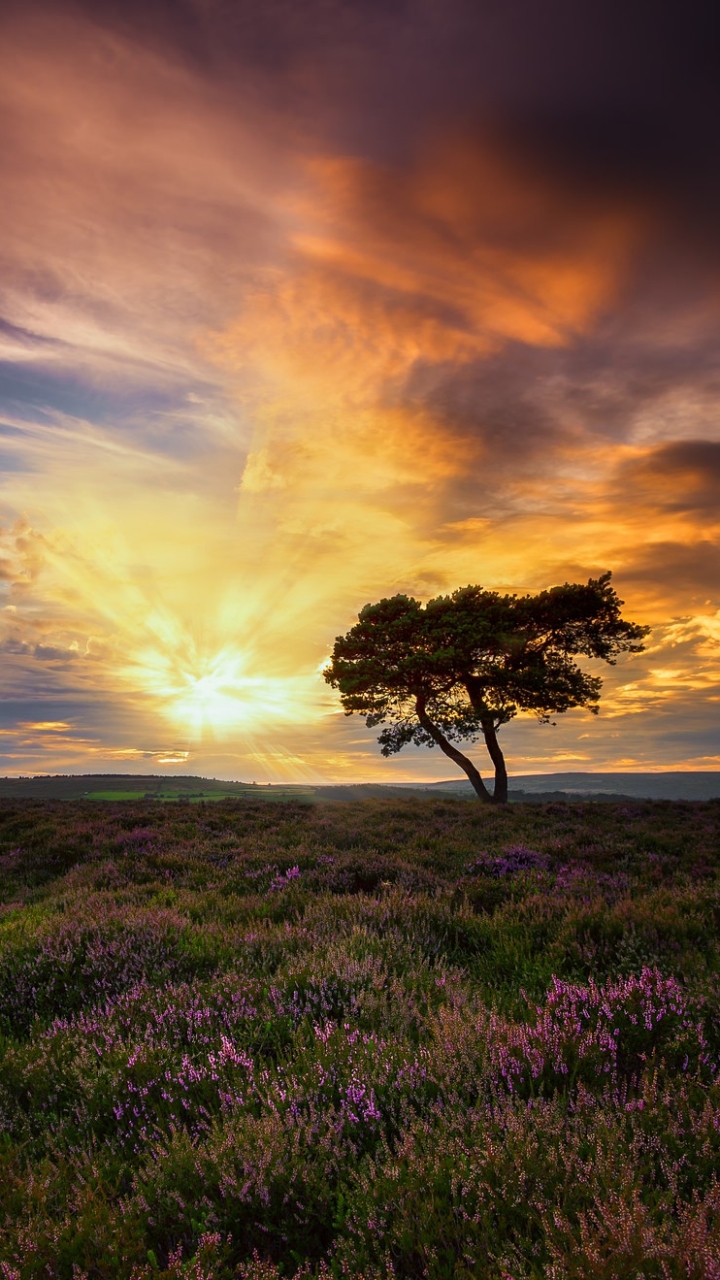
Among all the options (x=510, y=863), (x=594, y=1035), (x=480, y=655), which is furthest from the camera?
(x=480, y=655)

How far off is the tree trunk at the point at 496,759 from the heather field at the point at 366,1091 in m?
18.7

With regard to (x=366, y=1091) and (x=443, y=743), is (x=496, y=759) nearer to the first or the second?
(x=443, y=743)

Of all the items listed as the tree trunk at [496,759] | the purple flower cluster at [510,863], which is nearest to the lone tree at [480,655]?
the tree trunk at [496,759]

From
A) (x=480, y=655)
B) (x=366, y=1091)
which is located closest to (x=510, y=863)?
(x=366, y=1091)

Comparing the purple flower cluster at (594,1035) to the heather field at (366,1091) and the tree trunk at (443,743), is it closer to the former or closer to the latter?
the heather field at (366,1091)

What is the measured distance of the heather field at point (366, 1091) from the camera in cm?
219

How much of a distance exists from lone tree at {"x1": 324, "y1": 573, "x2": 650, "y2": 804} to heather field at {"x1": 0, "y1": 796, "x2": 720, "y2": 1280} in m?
18.1

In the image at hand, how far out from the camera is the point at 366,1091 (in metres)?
3.03

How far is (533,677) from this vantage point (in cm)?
2506

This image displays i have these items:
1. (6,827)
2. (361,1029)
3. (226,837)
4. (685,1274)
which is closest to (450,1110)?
(685,1274)

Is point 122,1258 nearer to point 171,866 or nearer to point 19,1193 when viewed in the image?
point 19,1193

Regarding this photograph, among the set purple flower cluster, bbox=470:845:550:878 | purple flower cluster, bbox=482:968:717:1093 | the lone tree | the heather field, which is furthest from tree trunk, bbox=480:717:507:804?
purple flower cluster, bbox=482:968:717:1093

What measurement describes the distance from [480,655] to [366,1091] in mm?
23922

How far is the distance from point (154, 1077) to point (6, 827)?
17340mm
